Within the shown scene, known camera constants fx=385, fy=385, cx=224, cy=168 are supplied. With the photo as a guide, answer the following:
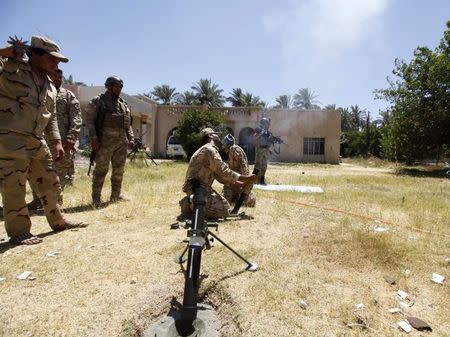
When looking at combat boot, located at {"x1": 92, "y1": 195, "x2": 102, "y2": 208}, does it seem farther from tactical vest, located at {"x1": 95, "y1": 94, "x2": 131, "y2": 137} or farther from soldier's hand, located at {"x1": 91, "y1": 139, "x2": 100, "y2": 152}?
tactical vest, located at {"x1": 95, "y1": 94, "x2": 131, "y2": 137}

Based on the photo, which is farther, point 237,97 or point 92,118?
point 237,97

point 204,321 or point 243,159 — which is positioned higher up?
point 243,159

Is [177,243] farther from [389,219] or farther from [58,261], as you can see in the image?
[389,219]

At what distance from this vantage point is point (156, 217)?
5.05 m

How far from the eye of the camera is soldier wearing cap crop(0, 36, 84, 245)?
11.8 feet

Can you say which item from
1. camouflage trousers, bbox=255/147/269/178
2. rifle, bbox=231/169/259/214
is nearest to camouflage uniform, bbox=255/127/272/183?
camouflage trousers, bbox=255/147/269/178

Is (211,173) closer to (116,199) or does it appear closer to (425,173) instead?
(116,199)

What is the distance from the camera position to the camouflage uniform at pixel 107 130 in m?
5.65

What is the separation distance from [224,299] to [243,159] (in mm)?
3078

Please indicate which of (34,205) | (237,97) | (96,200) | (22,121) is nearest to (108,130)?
(96,200)

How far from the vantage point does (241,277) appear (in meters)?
3.13

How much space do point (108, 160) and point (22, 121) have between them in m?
2.17

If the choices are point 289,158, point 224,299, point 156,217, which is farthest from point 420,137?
point 224,299

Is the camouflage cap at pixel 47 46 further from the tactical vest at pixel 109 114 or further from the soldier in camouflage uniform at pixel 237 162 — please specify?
the soldier in camouflage uniform at pixel 237 162
